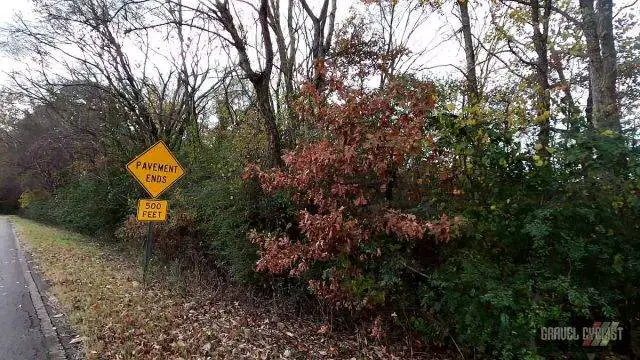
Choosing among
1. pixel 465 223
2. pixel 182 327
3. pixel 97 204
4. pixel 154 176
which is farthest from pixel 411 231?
pixel 97 204

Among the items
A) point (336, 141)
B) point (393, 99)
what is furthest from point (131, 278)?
point (393, 99)

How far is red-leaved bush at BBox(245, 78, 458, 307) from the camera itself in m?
5.32

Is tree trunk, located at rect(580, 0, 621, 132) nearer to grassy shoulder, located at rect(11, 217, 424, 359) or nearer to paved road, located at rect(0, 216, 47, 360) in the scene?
grassy shoulder, located at rect(11, 217, 424, 359)

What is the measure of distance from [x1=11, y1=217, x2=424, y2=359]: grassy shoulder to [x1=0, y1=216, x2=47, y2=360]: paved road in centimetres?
47

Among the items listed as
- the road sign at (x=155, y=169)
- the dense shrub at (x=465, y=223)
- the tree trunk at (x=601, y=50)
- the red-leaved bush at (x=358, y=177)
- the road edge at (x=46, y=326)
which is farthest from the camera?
the road sign at (x=155, y=169)

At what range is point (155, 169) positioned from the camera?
8422mm

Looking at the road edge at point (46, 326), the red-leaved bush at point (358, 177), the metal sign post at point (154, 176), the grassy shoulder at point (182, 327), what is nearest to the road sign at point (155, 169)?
the metal sign post at point (154, 176)

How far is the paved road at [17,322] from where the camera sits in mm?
5125

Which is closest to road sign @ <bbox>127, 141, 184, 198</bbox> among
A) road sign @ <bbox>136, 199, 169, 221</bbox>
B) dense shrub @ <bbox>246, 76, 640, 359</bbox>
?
road sign @ <bbox>136, 199, 169, 221</bbox>

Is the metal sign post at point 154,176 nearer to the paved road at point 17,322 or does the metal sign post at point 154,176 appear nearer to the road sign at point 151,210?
the road sign at point 151,210

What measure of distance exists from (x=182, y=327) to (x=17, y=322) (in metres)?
2.57

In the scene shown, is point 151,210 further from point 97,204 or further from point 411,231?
point 97,204

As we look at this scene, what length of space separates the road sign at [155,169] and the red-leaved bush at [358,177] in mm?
3464

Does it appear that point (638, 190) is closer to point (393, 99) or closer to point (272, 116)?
point (393, 99)
